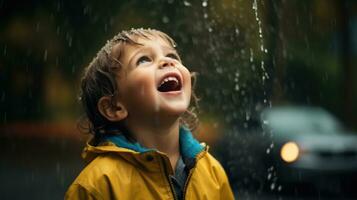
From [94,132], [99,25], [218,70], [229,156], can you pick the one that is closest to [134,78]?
[94,132]

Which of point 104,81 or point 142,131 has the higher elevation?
point 104,81

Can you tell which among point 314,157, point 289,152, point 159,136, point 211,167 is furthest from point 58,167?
point 159,136

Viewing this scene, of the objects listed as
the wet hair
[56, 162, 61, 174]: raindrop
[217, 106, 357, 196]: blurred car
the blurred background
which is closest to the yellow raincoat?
the wet hair

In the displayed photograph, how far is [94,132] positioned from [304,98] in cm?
1642

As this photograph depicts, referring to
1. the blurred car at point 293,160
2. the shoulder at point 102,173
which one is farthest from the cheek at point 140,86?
the blurred car at point 293,160

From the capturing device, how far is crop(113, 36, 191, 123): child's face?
272 centimetres

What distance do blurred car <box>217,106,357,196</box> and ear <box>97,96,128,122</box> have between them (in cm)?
581

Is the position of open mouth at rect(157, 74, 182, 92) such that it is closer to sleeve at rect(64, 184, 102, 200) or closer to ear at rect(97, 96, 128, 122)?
ear at rect(97, 96, 128, 122)

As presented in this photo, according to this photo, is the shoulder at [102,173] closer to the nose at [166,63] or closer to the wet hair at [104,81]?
the wet hair at [104,81]

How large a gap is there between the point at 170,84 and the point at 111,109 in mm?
265

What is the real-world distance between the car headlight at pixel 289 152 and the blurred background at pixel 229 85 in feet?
0.05

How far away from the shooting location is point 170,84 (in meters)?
2.80

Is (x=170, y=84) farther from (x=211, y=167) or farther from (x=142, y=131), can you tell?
(x=211, y=167)

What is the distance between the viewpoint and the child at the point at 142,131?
2660 mm
